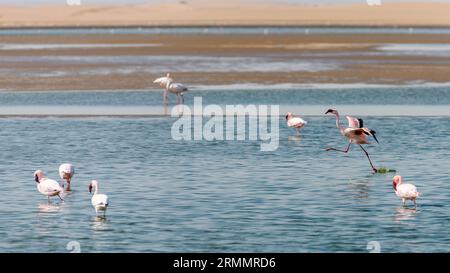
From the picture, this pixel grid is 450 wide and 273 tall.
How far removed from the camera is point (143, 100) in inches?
1506

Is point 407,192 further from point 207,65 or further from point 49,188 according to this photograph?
point 207,65

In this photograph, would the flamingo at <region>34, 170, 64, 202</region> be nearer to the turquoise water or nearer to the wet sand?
the turquoise water

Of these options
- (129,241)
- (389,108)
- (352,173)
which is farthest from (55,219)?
(389,108)

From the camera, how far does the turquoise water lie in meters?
16.5

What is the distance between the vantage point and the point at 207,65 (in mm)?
53188

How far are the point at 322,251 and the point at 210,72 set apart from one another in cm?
3327

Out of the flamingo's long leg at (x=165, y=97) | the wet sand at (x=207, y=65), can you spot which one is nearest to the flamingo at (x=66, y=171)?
the flamingo's long leg at (x=165, y=97)

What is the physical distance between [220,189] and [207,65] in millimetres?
32768
